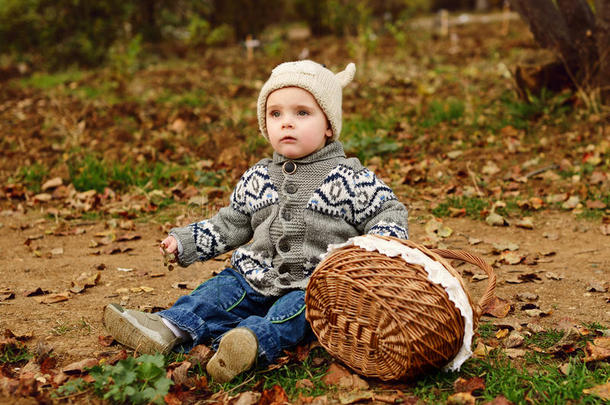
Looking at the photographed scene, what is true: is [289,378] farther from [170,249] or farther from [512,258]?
[512,258]

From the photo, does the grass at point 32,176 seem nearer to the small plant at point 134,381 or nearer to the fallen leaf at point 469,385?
the small plant at point 134,381

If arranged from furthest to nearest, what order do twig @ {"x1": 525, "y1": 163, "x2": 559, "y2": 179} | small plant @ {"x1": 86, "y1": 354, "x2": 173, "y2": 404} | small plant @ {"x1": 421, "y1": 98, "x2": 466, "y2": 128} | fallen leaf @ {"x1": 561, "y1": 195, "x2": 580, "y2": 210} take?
small plant @ {"x1": 421, "y1": 98, "x2": 466, "y2": 128}
twig @ {"x1": 525, "y1": 163, "x2": 559, "y2": 179}
fallen leaf @ {"x1": 561, "y1": 195, "x2": 580, "y2": 210}
small plant @ {"x1": 86, "y1": 354, "x2": 173, "y2": 404}

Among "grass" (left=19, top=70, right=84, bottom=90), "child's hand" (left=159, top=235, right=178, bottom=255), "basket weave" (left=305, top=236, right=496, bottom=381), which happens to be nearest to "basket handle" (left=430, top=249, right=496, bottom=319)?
"basket weave" (left=305, top=236, right=496, bottom=381)

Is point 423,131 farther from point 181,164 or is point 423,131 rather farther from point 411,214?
point 181,164

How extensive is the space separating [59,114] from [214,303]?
5.81 m

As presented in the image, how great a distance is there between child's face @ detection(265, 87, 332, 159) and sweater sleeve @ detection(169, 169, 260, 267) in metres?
0.32

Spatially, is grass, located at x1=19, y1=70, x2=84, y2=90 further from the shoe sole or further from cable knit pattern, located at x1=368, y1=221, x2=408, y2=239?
cable knit pattern, located at x1=368, y1=221, x2=408, y2=239

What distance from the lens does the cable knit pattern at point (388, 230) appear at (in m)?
2.69

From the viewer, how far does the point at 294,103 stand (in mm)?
2814

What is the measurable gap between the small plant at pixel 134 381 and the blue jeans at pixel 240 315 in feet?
1.41

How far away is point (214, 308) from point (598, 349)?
164 centimetres

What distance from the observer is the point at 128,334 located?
272cm

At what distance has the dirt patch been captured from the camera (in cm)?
312

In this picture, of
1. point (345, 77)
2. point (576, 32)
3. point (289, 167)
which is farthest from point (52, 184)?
point (576, 32)
